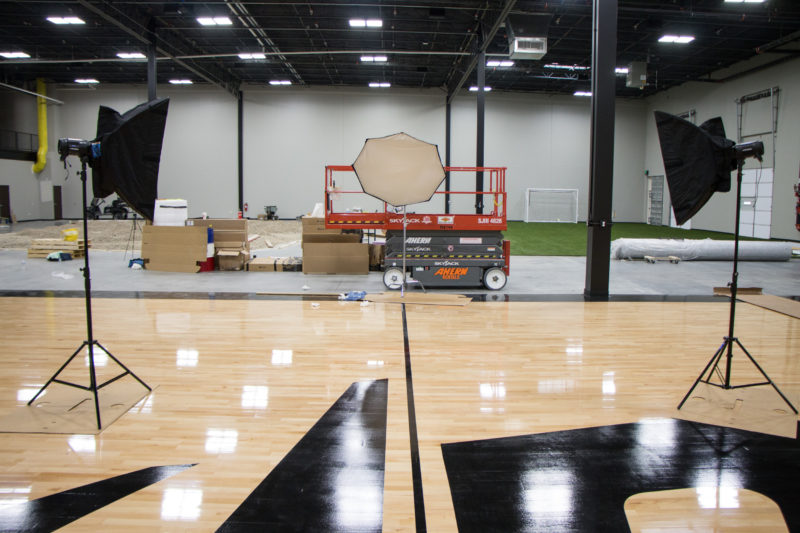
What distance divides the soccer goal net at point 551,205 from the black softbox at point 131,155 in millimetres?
23167

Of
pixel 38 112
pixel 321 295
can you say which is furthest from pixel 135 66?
pixel 321 295

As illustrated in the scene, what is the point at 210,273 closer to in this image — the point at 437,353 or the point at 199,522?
the point at 437,353

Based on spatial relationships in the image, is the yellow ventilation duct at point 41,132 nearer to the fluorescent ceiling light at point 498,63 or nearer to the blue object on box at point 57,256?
the blue object on box at point 57,256

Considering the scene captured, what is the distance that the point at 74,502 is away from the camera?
88.1 inches

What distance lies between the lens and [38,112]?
77.2 ft

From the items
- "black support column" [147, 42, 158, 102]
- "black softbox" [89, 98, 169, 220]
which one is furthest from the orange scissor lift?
"black support column" [147, 42, 158, 102]

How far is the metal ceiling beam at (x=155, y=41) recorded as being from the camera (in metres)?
12.5

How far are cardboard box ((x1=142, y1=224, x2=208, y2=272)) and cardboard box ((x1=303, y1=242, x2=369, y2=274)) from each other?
2.09 metres

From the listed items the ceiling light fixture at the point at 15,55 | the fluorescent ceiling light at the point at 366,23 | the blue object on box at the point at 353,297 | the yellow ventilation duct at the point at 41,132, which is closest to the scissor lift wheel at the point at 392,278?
the blue object on box at the point at 353,297

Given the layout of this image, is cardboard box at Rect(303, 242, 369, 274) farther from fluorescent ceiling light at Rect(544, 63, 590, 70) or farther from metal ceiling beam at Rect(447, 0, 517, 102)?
fluorescent ceiling light at Rect(544, 63, 590, 70)

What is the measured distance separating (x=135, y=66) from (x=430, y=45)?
12.3 metres

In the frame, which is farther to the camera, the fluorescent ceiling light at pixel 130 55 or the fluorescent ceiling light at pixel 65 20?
the fluorescent ceiling light at pixel 130 55

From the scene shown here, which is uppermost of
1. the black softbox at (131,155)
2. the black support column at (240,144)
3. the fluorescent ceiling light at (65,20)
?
the fluorescent ceiling light at (65,20)

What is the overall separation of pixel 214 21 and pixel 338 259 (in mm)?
10126
